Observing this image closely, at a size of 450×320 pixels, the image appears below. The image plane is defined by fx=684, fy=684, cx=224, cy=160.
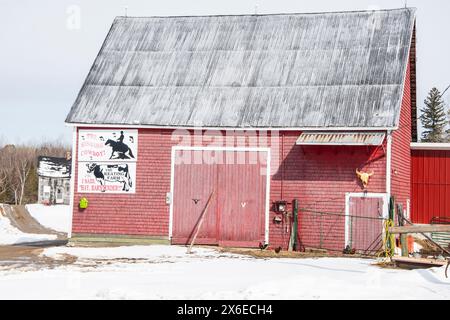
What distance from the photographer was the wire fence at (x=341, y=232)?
63.4ft

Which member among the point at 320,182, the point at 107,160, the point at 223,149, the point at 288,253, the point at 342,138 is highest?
the point at 342,138

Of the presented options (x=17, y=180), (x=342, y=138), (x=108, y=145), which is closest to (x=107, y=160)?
(x=108, y=145)

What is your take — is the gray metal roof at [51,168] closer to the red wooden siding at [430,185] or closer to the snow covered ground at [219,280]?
the red wooden siding at [430,185]

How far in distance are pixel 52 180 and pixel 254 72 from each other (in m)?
Answer: 34.5

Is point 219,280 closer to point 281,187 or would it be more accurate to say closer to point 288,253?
point 288,253

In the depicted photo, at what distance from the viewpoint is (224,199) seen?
20750 millimetres

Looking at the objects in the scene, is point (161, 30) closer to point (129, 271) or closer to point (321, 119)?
point (321, 119)

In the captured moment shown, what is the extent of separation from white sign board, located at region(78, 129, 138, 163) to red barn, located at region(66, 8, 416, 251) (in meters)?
0.03

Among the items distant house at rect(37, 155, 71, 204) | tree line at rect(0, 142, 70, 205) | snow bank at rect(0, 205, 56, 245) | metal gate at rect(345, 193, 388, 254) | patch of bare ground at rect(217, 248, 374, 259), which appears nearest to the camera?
patch of bare ground at rect(217, 248, 374, 259)

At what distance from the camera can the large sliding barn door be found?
20484 millimetres

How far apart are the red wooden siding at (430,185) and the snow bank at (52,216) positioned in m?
20.1

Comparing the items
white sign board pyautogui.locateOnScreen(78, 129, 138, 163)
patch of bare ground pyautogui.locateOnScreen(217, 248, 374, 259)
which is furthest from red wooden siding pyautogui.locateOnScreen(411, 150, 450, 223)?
white sign board pyautogui.locateOnScreen(78, 129, 138, 163)

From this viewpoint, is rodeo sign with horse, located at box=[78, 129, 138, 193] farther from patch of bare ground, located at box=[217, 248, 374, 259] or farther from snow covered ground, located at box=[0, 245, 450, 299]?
snow covered ground, located at box=[0, 245, 450, 299]
